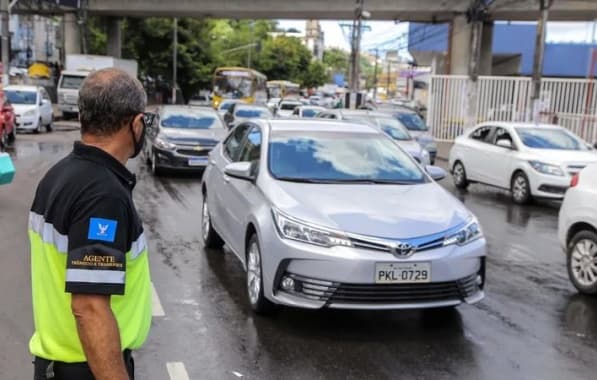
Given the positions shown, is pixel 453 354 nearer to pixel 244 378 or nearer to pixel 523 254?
pixel 244 378

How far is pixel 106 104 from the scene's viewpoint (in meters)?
2.19

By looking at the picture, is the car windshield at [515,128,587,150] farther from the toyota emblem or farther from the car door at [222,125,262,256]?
the toyota emblem

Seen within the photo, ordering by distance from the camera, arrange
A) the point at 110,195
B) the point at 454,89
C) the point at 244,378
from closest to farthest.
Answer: the point at 110,195, the point at 244,378, the point at 454,89

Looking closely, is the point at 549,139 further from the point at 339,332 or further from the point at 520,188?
the point at 339,332

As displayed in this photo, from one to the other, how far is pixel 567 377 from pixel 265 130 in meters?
3.61

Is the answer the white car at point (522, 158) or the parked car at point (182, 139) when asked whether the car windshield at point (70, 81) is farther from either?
the white car at point (522, 158)

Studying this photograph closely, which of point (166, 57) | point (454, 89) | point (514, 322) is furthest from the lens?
point (166, 57)

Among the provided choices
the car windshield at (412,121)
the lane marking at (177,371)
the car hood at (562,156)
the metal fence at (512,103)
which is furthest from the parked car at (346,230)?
the metal fence at (512,103)

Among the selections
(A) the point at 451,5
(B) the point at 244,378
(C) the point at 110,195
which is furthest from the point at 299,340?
(A) the point at 451,5

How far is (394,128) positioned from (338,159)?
10.4 metres

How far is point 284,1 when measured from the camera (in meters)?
37.1

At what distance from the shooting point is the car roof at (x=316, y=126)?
6.98 m

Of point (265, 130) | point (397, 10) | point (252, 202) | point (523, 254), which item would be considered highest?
point (397, 10)

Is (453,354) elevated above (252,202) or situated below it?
below
